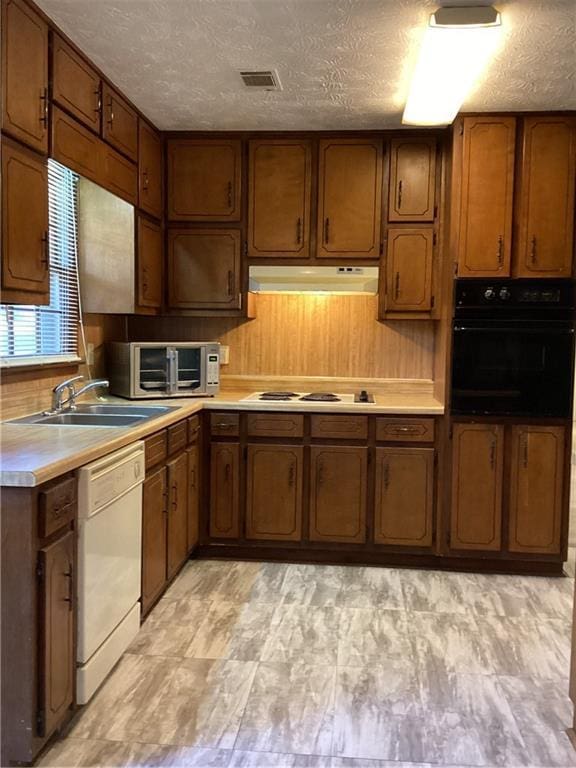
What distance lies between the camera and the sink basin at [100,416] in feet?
9.38

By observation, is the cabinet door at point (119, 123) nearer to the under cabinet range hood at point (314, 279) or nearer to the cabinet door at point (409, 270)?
the under cabinet range hood at point (314, 279)

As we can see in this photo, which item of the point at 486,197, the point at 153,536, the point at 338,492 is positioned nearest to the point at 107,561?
the point at 153,536

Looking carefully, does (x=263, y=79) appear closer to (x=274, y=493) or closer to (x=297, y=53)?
(x=297, y=53)

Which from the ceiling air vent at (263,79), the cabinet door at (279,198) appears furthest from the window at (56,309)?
the cabinet door at (279,198)

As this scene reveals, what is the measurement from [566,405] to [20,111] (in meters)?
2.92

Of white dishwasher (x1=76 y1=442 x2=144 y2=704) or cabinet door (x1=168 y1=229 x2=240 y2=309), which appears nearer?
white dishwasher (x1=76 y1=442 x2=144 y2=704)

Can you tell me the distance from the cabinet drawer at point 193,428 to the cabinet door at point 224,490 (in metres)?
0.18

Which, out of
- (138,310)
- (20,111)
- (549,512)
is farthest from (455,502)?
(20,111)

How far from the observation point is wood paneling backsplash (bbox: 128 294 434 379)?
165 inches

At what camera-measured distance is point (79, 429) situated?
2.53 m

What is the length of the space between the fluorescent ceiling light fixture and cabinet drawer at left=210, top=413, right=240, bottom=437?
6.17ft

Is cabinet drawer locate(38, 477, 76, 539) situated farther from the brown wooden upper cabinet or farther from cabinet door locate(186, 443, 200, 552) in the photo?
the brown wooden upper cabinet

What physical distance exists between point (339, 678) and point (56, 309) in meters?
2.20

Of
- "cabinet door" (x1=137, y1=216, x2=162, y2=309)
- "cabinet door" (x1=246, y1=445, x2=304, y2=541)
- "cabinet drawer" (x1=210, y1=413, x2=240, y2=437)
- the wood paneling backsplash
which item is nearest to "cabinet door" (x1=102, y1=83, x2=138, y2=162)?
"cabinet door" (x1=137, y1=216, x2=162, y2=309)
